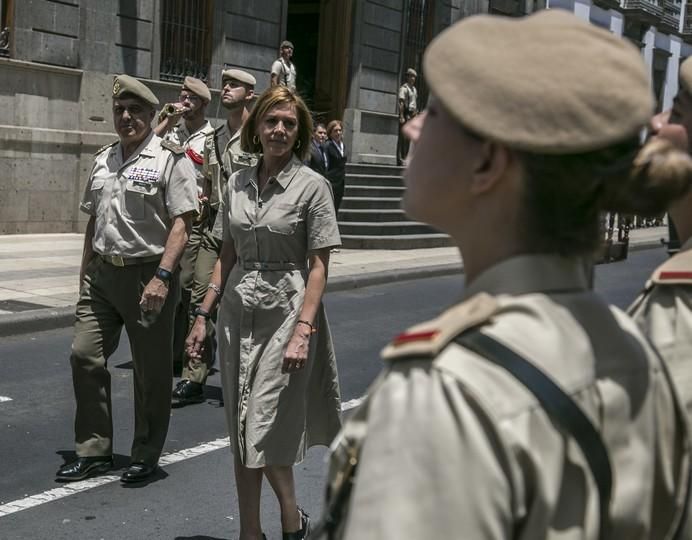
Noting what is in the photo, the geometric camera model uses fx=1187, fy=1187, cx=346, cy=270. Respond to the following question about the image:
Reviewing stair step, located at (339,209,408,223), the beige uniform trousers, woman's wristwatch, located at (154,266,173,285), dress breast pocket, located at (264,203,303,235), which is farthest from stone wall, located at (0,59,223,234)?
dress breast pocket, located at (264,203,303,235)

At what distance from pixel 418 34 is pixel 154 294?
19.6 metres

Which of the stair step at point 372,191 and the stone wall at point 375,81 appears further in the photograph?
the stone wall at point 375,81

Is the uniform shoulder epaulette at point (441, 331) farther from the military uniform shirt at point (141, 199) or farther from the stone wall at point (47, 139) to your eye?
the stone wall at point (47, 139)

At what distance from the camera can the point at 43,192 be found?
16125 mm

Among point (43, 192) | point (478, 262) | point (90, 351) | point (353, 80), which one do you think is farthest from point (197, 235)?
point (353, 80)

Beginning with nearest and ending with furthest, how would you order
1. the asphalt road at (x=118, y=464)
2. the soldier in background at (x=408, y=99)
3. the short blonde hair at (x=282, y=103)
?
the short blonde hair at (x=282, y=103) → the asphalt road at (x=118, y=464) → the soldier in background at (x=408, y=99)

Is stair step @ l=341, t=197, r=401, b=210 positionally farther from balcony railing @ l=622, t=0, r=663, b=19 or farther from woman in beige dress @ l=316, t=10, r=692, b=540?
balcony railing @ l=622, t=0, r=663, b=19

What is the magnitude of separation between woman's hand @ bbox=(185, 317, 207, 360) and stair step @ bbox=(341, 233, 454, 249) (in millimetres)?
12720

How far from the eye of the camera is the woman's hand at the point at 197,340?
5.00m

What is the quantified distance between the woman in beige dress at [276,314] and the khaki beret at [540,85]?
3217 millimetres

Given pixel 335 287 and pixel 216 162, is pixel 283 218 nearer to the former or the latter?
pixel 216 162

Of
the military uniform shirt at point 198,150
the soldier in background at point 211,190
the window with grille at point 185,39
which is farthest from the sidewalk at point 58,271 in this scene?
the window with grille at point 185,39

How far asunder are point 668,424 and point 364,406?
45 centimetres

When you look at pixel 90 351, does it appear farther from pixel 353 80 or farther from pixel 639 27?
pixel 639 27
